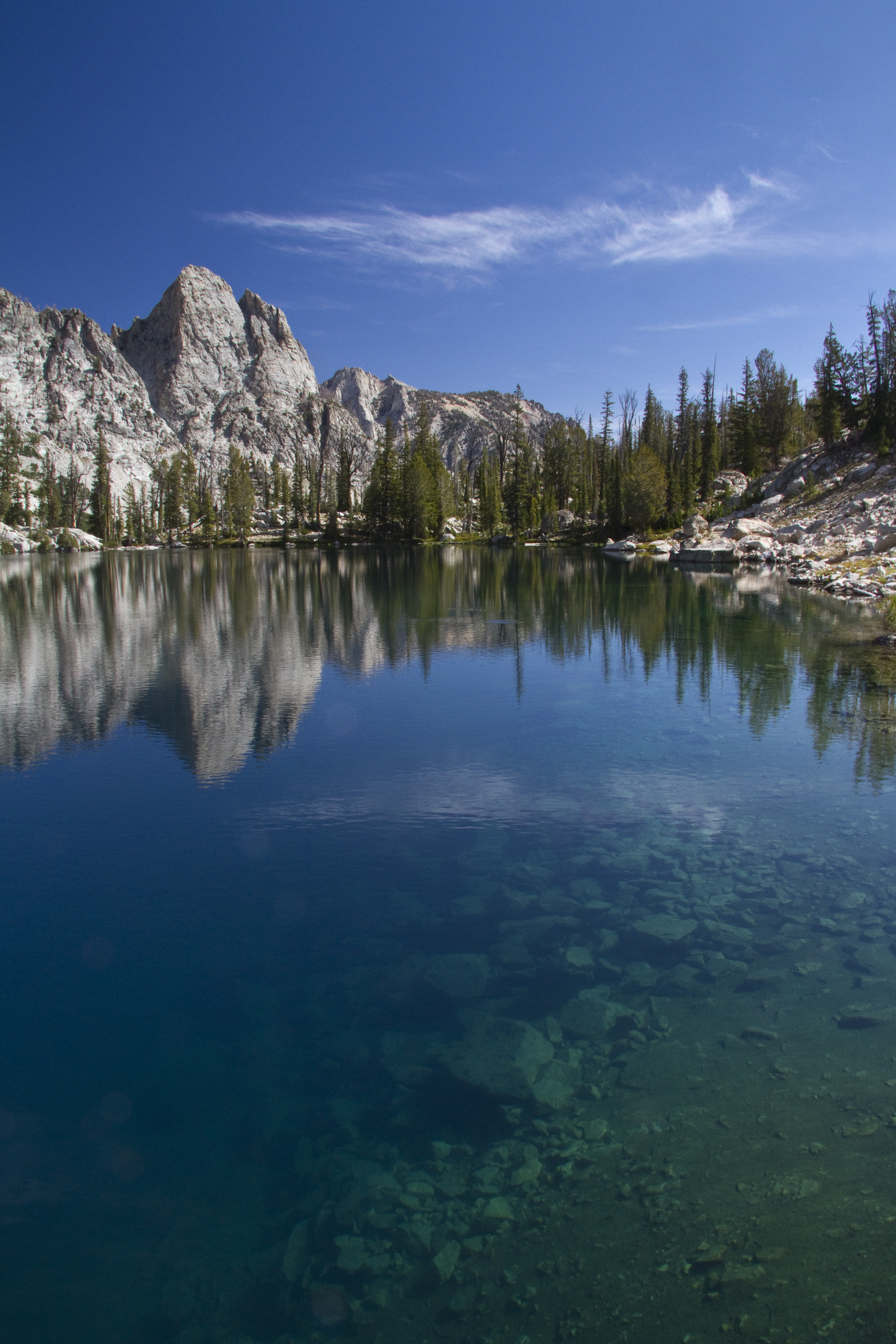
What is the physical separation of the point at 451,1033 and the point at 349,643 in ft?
90.8

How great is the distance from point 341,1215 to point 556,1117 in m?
2.13

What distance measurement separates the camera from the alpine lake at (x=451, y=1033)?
5.46m

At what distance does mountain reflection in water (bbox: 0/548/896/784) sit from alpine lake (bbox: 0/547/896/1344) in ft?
3.41

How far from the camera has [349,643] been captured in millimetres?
34844

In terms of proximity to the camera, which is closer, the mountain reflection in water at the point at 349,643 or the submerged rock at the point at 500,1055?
the submerged rock at the point at 500,1055

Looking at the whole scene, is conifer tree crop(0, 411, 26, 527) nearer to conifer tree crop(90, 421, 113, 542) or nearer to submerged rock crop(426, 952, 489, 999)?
conifer tree crop(90, 421, 113, 542)

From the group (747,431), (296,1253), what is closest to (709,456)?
(747,431)

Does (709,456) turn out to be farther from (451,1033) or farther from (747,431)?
(451,1033)

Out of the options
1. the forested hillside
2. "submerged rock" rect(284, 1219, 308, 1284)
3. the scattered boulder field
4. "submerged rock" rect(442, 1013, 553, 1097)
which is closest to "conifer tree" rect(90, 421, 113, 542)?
the forested hillside

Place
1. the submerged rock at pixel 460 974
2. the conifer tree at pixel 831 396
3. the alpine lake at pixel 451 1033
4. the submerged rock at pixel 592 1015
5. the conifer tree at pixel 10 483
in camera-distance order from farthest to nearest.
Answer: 1. the conifer tree at pixel 10 483
2. the conifer tree at pixel 831 396
3. the submerged rock at pixel 460 974
4. the submerged rock at pixel 592 1015
5. the alpine lake at pixel 451 1033

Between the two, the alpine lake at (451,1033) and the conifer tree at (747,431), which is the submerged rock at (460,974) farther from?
the conifer tree at (747,431)

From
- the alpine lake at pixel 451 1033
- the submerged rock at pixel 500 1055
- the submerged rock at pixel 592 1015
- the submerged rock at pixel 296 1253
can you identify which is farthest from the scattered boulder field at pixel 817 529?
the submerged rock at pixel 296 1253

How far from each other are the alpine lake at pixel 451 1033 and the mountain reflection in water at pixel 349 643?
1.04 m

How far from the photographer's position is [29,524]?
147500 mm
